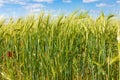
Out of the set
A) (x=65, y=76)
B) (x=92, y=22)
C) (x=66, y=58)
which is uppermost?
(x=92, y=22)

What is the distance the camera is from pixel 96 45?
10.7ft

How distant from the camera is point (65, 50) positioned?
2980mm

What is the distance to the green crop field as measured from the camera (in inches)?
118

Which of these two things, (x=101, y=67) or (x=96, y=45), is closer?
(x=101, y=67)

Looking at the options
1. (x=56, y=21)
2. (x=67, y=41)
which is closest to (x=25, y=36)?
(x=56, y=21)

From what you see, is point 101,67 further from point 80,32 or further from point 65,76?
point 80,32

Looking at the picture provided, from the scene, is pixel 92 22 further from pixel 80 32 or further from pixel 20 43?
pixel 20 43

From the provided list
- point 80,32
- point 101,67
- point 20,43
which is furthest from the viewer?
point 20,43

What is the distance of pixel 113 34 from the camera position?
3639 mm

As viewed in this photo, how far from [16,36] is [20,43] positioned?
0.13m

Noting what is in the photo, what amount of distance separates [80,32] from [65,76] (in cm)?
77

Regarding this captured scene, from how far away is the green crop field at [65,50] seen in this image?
299cm

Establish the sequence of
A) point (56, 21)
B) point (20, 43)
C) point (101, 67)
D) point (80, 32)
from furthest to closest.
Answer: point (20, 43) < point (80, 32) < point (56, 21) < point (101, 67)

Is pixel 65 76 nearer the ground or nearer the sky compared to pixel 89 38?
nearer the ground
